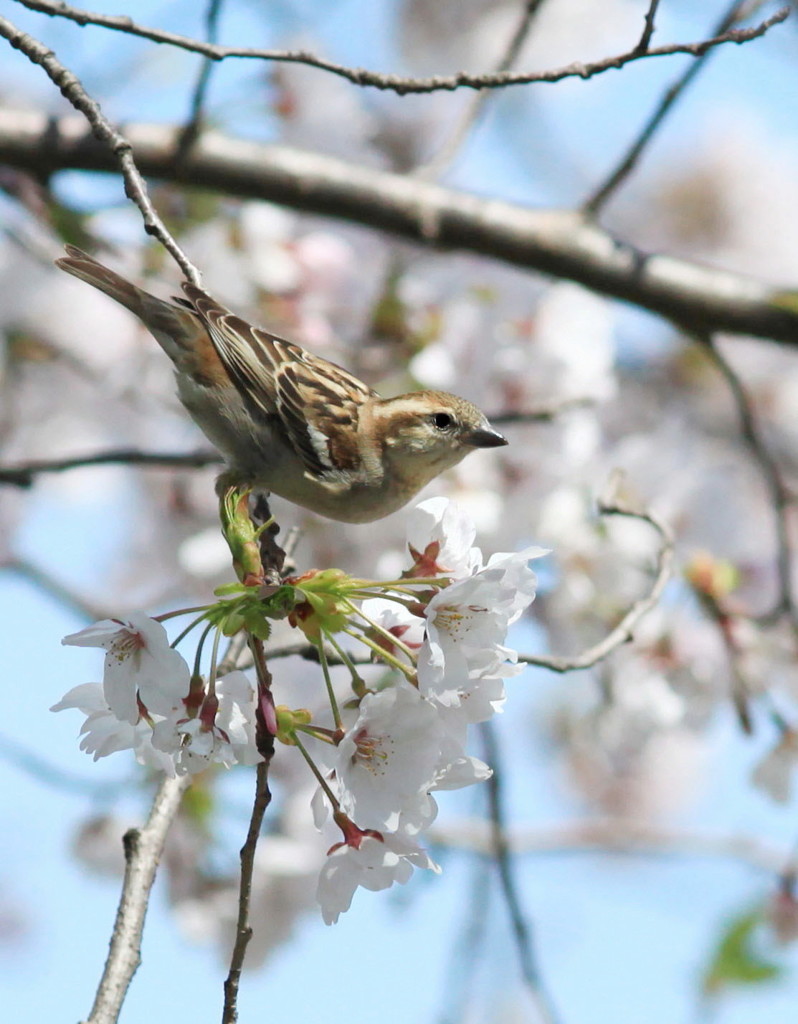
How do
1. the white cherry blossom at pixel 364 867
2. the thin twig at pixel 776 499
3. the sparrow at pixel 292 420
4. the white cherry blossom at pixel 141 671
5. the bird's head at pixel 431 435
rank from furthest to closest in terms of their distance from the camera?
the thin twig at pixel 776 499, the bird's head at pixel 431 435, the sparrow at pixel 292 420, the white cherry blossom at pixel 364 867, the white cherry blossom at pixel 141 671

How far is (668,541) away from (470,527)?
0.71 metres

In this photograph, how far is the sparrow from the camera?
A: 8.71ft

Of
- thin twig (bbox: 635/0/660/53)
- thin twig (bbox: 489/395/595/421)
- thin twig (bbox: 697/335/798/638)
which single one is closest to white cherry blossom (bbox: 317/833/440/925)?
thin twig (bbox: 635/0/660/53)

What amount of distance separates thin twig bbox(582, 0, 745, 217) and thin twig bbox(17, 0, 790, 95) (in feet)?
4.14

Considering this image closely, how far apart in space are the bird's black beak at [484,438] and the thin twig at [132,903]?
1162 millimetres

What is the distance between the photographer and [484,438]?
2785mm

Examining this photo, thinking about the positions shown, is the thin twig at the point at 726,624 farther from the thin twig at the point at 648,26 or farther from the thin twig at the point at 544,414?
the thin twig at the point at 648,26

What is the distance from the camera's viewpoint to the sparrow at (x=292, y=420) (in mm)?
2654

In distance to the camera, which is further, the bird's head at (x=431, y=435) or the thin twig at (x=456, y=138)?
the thin twig at (x=456, y=138)

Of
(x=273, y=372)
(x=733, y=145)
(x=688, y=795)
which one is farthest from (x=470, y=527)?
(x=733, y=145)

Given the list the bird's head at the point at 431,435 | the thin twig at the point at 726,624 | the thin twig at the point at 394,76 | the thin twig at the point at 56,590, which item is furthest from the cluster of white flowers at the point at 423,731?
the thin twig at the point at 56,590

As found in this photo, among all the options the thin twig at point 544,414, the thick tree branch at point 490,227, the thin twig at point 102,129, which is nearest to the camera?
the thin twig at point 102,129

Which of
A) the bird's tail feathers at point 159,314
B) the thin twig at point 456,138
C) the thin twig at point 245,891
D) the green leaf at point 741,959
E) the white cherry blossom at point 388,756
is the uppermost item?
the thin twig at point 456,138

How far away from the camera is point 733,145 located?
9414mm
